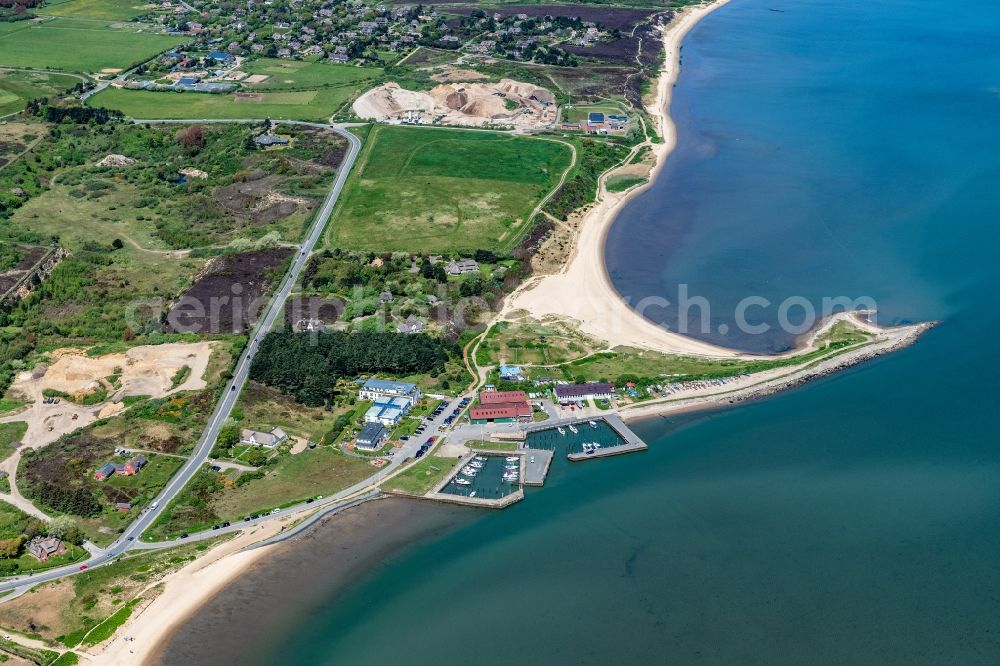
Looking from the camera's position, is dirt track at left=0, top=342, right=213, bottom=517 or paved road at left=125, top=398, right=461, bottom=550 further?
dirt track at left=0, top=342, right=213, bottom=517

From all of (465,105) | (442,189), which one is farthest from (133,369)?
(465,105)

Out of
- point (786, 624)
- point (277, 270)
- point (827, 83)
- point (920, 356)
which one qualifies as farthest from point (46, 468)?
point (827, 83)

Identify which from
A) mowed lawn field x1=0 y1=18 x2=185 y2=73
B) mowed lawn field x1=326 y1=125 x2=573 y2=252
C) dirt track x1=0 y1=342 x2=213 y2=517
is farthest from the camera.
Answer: mowed lawn field x1=0 y1=18 x2=185 y2=73

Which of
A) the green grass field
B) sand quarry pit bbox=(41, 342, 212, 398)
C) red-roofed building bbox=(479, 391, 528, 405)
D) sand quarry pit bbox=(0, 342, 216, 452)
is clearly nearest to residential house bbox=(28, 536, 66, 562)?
sand quarry pit bbox=(0, 342, 216, 452)

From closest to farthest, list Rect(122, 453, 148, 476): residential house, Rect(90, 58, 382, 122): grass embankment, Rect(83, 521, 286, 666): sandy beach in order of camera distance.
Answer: Rect(83, 521, 286, 666): sandy beach < Rect(122, 453, 148, 476): residential house < Rect(90, 58, 382, 122): grass embankment

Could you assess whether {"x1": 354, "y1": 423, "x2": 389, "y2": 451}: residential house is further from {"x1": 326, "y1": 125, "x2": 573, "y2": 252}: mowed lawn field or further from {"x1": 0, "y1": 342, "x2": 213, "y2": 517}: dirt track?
{"x1": 326, "y1": 125, "x2": 573, "y2": 252}: mowed lawn field

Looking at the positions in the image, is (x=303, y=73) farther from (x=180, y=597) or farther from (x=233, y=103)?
(x=180, y=597)
